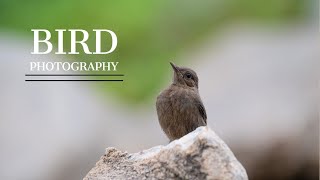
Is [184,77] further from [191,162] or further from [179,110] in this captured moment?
[191,162]

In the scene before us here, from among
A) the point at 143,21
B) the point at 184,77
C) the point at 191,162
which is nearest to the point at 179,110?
the point at 184,77

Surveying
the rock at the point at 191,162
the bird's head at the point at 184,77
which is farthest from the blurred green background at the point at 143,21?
the rock at the point at 191,162

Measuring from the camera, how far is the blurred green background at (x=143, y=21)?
586cm

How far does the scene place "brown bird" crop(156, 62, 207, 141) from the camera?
507cm

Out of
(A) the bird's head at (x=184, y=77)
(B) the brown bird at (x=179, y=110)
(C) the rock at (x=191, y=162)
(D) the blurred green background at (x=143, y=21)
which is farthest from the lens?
(D) the blurred green background at (x=143, y=21)

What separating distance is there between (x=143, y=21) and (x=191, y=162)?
9.63ft

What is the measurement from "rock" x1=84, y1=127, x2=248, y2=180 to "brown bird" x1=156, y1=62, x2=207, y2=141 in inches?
38.6

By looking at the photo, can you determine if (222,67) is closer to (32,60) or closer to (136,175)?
(32,60)

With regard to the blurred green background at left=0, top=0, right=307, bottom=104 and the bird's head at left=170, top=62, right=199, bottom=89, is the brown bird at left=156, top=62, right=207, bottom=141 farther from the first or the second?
the blurred green background at left=0, top=0, right=307, bottom=104

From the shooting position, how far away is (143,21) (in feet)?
21.4

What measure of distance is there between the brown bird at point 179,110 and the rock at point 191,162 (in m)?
0.98

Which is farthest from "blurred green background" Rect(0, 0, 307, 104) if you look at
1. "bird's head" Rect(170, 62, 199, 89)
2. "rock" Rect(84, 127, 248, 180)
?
"rock" Rect(84, 127, 248, 180)

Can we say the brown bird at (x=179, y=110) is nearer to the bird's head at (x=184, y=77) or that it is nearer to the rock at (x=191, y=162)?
the bird's head at (x=184, y=77)

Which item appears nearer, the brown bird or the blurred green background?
the brown bird
